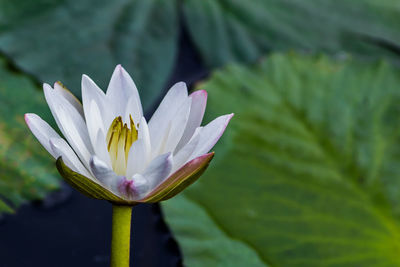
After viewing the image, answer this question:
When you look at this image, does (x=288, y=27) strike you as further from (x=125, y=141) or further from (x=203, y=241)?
(x=125, y=141)

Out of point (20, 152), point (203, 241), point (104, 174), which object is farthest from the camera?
point (20, 152)

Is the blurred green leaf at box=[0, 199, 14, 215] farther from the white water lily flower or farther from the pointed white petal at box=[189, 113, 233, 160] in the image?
the pointed white petal at box=[189, 113, 233, 160]

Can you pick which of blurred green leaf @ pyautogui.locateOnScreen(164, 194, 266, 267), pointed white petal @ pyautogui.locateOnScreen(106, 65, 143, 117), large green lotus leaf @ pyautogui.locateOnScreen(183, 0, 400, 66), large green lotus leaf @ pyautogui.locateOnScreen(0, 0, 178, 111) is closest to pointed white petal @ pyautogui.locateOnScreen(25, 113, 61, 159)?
pointed white petal @ pyautogui.locateOnScreen(106, 65, 143, 117)

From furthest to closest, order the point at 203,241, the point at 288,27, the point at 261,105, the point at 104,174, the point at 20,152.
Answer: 1. the point at 288,27
2. the point at 261,105
3. the point at 20,152
4. the point at 203,241
5. the point at 104,174

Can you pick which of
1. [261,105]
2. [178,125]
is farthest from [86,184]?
[261,105]

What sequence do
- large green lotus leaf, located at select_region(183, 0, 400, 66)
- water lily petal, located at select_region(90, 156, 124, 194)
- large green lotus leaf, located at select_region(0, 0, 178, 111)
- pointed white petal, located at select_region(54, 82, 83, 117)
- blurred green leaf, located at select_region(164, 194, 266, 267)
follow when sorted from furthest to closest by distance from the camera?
1. large green lotus leaf, located at select_region(183, 0, 400, 66)
2. large green lotus leaf, located at select_region(0, 0, 178, 111)
3. blurred green leaf, located at select_region(164, 194, 266, 267)
4. pointed white petal, located at select_region(54, 82, 83, 117)
5. water lily petal, located at select_region(90, 156, 124, 194)

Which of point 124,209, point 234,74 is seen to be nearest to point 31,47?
point 234,74
